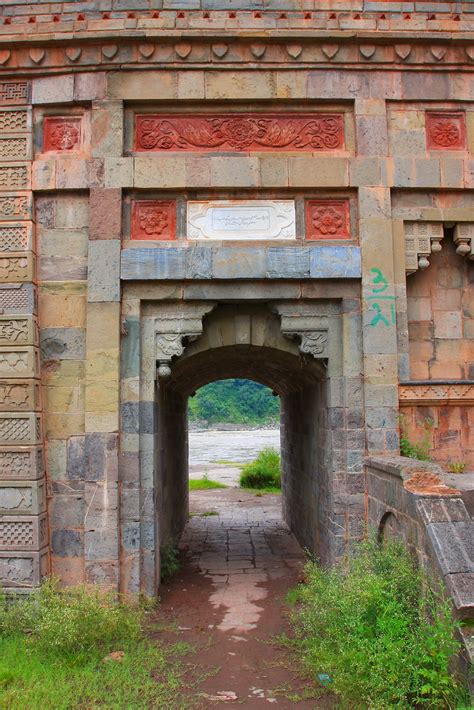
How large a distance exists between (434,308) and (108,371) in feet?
12.1

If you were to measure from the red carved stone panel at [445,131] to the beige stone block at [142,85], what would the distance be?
2.84 meters

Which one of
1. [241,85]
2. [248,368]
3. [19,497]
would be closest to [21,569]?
[19,497]

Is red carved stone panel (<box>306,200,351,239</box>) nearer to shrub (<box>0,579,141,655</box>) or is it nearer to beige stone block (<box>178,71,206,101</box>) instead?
beige stone block (<box>178,71,206,101</box>)

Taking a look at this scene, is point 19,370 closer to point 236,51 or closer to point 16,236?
point 16,236

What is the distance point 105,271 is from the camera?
19.7ft

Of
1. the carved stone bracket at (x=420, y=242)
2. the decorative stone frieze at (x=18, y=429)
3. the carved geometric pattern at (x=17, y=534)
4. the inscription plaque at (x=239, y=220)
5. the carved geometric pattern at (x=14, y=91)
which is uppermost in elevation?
the carved geometric pattern at (x=14, y=91)

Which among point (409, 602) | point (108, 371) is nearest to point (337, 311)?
point (108, 371)

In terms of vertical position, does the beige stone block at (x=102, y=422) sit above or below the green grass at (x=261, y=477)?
above

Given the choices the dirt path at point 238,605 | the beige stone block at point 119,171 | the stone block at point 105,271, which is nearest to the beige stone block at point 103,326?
the stone block at point 105,271

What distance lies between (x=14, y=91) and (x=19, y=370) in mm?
3076

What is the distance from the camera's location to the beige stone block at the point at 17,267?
600cm

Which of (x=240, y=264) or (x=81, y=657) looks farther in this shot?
(x=240, y=264)

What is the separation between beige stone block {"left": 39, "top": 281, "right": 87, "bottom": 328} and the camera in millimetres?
6082

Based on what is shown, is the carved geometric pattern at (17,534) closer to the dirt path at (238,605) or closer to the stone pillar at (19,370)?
the stone pillar at (19,370)
